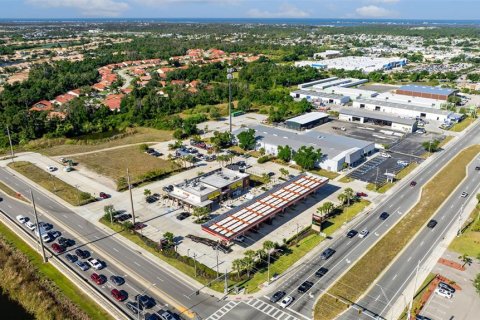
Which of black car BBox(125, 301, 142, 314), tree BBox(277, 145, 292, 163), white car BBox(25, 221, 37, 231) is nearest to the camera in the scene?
black car BBox(125, 301, 142, 314)

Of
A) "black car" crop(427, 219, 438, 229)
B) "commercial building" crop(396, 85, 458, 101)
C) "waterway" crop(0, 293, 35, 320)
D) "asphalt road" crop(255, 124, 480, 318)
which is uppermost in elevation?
"commercial building" crop(396, 85, 458, 101)

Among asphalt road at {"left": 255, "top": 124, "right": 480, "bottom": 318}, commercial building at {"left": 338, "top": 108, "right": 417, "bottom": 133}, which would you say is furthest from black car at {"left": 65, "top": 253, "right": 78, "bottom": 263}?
commercial building at {"left": 338, "top": 108, "right": 417, "bottom": 133}

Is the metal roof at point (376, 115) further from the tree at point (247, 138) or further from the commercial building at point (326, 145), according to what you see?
the tree at point (247, 138)

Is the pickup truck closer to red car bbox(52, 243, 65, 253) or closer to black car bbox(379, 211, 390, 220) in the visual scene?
red car bbox(52, 243, 65, 253)

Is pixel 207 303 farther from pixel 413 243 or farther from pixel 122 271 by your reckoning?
pixel 413 243

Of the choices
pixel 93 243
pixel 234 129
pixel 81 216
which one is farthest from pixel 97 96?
pixel 93 243

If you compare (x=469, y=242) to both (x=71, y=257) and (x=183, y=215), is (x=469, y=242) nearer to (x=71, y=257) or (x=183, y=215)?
(x=183, y=215)

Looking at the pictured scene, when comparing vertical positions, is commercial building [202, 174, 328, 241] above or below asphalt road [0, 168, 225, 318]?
above
